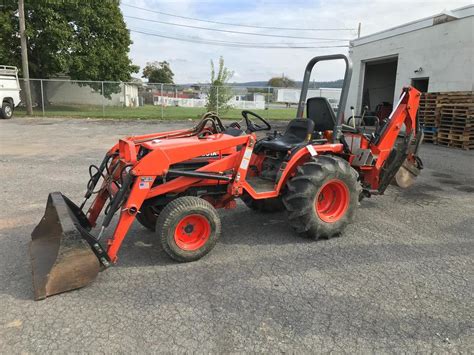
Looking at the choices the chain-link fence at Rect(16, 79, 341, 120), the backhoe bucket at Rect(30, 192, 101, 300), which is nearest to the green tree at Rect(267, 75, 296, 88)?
the chain-link fence at Rect(16, 79, 341, 120)

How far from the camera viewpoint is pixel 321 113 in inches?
212

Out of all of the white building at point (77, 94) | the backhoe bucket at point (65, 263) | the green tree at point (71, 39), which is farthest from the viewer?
the white building at point (77, 94)

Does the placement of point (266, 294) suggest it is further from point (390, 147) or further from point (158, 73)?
point (158, 73)

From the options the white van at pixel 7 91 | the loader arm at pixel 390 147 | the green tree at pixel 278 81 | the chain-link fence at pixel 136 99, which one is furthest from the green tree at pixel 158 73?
the loader arm at pixel 390 147

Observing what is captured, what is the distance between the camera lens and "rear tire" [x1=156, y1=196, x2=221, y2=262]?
3.86m

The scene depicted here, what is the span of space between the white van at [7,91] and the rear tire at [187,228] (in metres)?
19.4

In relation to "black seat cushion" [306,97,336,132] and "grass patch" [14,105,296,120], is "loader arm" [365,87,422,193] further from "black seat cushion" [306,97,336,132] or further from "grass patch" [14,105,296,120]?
"grass patch" [14,105,296,120]

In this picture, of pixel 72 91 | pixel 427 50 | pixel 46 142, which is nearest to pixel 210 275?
pixel 46 142

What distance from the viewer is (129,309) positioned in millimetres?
3252

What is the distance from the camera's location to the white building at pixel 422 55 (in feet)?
47.2

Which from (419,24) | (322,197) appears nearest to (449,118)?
(419,24)

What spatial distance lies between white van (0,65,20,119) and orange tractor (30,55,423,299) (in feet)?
59.8

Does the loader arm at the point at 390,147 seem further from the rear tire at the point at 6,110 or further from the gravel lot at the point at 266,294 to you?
the rear tire at the point at 6,110

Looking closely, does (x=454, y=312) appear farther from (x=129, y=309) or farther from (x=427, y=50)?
(x=427, y=50)
